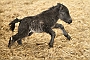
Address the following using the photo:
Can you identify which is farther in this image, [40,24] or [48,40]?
[48,40]

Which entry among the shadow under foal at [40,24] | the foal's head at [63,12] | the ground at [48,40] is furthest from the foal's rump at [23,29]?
the foal's head at [63,12]

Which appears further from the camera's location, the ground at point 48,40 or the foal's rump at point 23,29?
the foal's rump at point 23,29

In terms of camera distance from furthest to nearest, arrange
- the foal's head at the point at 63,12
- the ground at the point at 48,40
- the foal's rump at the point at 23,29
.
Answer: the foal's head at the point at 63,12 → the foal's rump at the point at 23,29 → the ground at the point at 48,40

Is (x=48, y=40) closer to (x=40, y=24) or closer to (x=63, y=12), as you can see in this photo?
(x=40, y=24)

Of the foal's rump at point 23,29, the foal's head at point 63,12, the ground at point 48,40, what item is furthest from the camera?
the foal's head at point 63,12

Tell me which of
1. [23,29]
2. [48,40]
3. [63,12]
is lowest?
[48,40]

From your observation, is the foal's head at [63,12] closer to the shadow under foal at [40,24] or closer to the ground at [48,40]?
the shadow under foal at [40,24]

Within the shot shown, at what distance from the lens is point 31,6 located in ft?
37.8

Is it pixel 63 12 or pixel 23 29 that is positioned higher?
pixel 63 12

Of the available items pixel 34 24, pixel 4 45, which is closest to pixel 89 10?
pixel 34 24

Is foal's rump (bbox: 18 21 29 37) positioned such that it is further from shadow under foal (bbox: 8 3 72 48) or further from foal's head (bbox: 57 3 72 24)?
foal's head (bbox: 57 3 72 24)

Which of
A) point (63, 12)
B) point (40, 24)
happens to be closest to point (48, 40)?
point (40, 24)

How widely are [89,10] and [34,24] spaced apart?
4.78 meters

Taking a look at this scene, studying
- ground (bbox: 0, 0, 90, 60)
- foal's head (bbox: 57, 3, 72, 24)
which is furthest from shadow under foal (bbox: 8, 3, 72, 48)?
ground (bbox: 0, 0, 90, 60)
